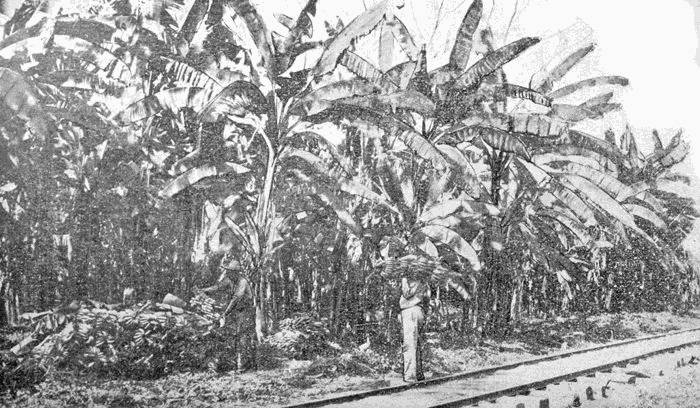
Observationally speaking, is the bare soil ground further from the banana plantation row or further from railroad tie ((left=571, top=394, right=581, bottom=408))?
railroad tie ((left=571, top=394, right=581, bottom=408))

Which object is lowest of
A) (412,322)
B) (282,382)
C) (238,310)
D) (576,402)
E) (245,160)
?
(576,402)

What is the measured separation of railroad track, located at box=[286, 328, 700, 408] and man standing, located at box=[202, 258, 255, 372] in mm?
751

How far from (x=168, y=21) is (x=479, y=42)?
2964 millimetres

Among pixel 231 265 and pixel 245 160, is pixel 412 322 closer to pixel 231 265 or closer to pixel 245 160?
pixel 231 265

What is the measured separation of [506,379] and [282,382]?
198cm

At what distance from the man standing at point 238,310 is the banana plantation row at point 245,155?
83 mm

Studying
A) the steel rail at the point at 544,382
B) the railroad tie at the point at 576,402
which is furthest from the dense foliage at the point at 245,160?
the railroad tie at the point at 576,402

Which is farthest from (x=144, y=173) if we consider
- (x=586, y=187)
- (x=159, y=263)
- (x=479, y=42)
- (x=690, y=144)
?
(x=690, y=144)

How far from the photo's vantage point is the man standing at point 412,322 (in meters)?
4.28

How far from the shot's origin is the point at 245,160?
13.7 feet

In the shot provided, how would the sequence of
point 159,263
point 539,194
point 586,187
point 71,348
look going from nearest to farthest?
1. point 71,348
2. point 159,263
3. point 586,187
4. point 539,194

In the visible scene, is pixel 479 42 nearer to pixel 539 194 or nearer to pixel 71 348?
pixel 539 194

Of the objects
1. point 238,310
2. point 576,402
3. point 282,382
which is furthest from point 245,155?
point 576,402

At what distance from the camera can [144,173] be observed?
156 inches
